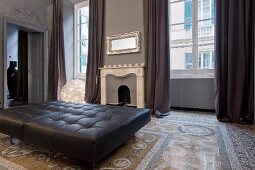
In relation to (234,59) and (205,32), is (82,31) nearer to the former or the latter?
(205,32)

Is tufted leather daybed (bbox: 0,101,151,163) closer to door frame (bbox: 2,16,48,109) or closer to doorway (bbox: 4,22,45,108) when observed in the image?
door frame (bbox: 2,16,48,109)

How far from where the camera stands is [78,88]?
4.35 m

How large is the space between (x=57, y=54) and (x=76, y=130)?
3.79 m

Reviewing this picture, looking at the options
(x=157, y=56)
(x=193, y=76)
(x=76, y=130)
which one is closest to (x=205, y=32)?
(x=193, y=76)

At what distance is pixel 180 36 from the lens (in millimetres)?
3406

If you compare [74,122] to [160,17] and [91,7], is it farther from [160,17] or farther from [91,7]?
[91,7]

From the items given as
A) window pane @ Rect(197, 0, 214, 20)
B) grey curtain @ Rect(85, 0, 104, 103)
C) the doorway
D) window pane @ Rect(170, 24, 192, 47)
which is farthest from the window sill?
the doorway

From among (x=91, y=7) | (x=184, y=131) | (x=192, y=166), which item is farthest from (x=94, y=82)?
(x=192, y=166)

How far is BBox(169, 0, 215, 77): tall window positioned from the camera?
124 inches

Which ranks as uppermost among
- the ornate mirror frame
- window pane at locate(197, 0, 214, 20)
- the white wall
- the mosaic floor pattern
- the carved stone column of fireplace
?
the white wall

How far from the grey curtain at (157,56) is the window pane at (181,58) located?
418mm

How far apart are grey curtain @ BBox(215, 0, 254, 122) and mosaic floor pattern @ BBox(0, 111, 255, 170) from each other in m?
0.46

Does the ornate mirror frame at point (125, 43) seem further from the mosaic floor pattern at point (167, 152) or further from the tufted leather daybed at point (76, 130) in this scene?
the tufted leather daybed at point (76, 130)

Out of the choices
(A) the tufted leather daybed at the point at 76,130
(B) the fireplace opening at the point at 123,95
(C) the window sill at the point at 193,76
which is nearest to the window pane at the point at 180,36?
(C) the window sill at the point at 193,76
